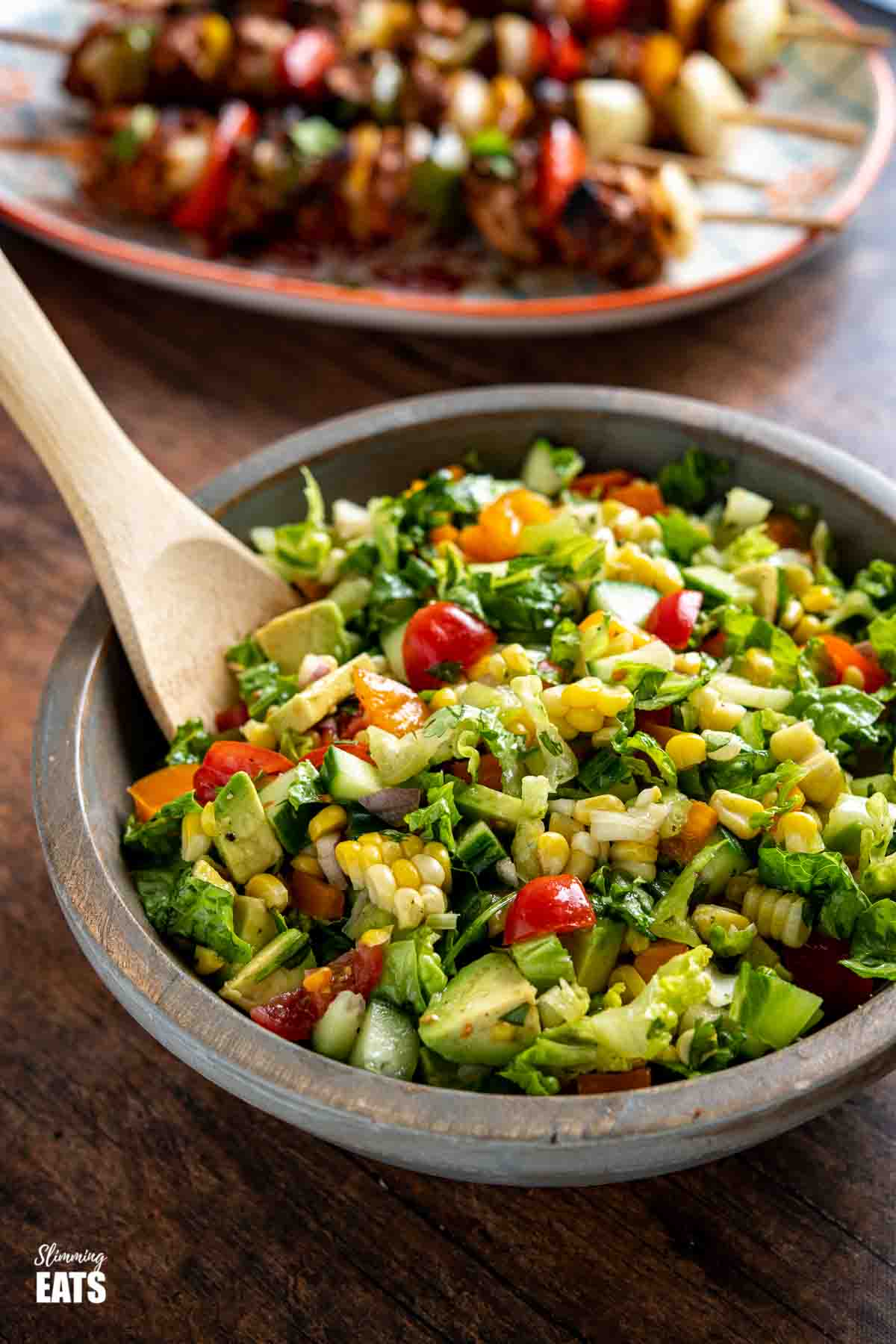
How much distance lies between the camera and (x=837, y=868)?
243cm

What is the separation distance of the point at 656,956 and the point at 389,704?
74 centimetres

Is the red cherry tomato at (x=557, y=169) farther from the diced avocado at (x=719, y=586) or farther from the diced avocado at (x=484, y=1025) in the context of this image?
the diced avocado at (x=484, y=1025)

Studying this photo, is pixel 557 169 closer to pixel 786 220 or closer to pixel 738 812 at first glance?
pixel 786 220

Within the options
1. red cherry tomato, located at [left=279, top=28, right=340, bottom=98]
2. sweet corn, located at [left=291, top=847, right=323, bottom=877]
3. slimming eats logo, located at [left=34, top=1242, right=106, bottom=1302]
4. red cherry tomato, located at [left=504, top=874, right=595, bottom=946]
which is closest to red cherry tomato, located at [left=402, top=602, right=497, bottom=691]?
sweet corn, located at [left=291, top=847, right=323, bottom=877]

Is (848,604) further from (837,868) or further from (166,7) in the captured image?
(166,7)

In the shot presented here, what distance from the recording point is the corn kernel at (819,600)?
3039mm

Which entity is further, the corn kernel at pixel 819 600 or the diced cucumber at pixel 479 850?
the corn kernel at pixel 819 600

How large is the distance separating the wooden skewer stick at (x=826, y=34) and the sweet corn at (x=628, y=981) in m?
4.24

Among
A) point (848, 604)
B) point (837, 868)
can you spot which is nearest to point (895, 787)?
point (837, 868)

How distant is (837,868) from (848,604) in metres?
0.82

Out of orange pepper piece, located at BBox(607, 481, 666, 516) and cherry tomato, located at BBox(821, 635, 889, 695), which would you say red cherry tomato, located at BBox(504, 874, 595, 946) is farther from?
orange pepper piece, located at BBox(607, 481, 666, 516)

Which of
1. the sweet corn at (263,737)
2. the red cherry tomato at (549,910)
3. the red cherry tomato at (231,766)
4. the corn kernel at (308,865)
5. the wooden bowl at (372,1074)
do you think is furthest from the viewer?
the sweet corn at (263,737)

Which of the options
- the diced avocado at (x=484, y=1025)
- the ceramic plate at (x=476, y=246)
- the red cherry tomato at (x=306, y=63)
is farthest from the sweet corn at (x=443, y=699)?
the red cherry tomato at (x=306, y=63)

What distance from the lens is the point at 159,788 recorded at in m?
2.81
